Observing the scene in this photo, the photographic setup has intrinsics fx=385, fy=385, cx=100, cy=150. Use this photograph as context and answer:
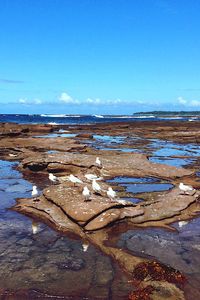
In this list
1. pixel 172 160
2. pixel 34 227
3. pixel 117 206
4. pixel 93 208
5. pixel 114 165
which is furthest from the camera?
pixel 172 160

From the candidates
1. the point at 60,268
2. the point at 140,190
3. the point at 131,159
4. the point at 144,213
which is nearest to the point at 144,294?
the point at 60,268

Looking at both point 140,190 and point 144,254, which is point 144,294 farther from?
point 140,190

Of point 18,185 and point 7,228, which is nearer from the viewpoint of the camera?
point 7,228

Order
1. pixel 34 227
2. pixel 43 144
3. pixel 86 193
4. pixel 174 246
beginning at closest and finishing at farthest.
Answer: pixel 174 246, pixel 34 227, pixel 86 193, pixel 43 144

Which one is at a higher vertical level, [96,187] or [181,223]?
[96,187]

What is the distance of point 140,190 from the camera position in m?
19.6

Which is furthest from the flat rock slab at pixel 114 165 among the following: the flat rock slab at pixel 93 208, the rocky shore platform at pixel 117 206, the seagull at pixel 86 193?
the seagull at pixel 86 193

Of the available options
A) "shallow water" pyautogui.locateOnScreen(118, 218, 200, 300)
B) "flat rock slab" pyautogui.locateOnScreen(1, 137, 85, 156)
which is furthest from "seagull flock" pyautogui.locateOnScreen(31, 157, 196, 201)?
"flat rock slab" pyautogui.locateOnScreen(1, 137, 85, 156)

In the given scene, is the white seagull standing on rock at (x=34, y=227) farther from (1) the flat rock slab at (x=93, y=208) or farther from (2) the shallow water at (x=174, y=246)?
(2) the shallow water at (x=174, y=246)

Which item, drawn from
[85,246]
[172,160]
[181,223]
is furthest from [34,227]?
[172,160]

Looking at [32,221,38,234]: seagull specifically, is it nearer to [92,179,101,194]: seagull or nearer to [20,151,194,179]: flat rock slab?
[92,179,101,194]: seagull

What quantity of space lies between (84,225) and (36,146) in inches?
964

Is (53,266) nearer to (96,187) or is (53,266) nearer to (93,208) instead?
(93,208)

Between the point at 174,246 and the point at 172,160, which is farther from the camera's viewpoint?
the point at 172,160
